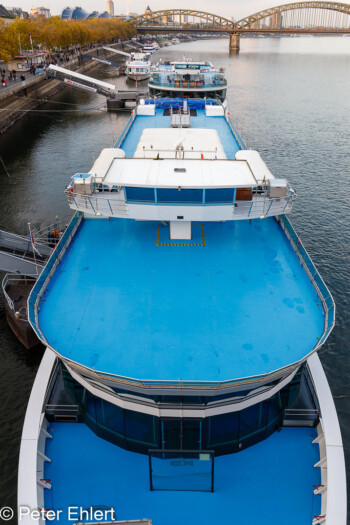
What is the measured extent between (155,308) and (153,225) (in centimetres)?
800

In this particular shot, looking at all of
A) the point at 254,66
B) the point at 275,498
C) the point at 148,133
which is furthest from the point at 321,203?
the point at 254,66

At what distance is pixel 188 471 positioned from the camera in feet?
53.4

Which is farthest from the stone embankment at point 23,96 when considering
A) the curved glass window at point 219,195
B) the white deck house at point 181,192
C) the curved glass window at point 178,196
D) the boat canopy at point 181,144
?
the curved glass window at point 219,195

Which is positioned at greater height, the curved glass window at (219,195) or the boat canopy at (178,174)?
the boat canopy at (178,174)

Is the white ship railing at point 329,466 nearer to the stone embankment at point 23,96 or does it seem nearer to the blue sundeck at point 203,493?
the blue sundeck at point 203,493

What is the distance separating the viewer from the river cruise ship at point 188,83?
68188mm

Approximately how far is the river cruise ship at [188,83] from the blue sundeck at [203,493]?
62528mm

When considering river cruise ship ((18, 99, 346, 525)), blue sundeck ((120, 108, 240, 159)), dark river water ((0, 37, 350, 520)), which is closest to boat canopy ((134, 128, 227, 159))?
blue sundeck ((120, 108, 240, 159))

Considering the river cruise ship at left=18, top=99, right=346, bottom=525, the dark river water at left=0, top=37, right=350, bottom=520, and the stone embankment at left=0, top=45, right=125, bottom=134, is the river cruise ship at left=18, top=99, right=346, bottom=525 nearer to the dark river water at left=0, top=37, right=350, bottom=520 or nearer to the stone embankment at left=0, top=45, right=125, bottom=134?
the dark river water at left=0, top=37, right=350, bottom=520

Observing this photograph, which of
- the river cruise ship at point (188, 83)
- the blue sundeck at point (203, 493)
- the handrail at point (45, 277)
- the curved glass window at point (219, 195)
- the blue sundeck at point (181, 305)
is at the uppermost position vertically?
the river cruise ship at point (188, 83)

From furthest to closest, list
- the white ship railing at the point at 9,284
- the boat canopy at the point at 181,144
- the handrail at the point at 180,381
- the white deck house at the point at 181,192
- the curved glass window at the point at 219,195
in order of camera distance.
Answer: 1. the boat canopy at the point at 181,144
2. the white ship railing at the point at 9,284
3. the curved glass window at the point at 219,195
4. the white deck house at the point at 181,192
5. the handrail at the point at 180,381

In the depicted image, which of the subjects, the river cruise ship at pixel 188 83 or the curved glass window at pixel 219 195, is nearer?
the curved glass window at pixel 219 195

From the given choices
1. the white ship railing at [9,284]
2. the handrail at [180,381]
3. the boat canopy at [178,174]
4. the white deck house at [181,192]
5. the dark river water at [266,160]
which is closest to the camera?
the handrail at [180,381]

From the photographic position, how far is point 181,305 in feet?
60.3
